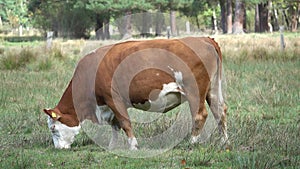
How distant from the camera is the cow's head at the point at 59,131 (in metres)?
6.73

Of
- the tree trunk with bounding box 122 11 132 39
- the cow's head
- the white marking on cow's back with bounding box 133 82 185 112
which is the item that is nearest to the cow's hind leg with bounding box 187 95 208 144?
the white marking on cow's back with bounding box 133 82 185 112

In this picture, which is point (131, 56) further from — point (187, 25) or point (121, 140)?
point (187, 25)

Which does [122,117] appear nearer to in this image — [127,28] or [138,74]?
[138,74]

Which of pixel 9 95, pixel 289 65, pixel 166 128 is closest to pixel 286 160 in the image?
pixel 166 128

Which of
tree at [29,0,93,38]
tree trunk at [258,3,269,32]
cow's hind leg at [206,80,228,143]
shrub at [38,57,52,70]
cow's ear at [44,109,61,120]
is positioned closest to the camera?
cow's ear at [44,109,61,120]

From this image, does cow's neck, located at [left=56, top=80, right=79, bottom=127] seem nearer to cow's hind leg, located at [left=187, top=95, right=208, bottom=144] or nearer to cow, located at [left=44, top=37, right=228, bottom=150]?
cow, located at [left=44, top=37, right=228, bottom=150]

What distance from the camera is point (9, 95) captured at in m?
11.2

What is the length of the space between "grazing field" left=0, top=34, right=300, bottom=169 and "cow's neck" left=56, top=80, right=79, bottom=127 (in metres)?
0.32

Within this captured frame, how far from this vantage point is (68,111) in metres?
6.90

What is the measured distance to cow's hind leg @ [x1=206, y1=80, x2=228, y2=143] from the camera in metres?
6.99

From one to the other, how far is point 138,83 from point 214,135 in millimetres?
1099

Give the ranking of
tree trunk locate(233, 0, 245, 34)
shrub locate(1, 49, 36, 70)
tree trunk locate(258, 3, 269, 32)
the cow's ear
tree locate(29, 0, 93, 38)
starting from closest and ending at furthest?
the cow's ear
shrub locate(1, 49, 36, 70)
tree locate(29, 0, 93, 38)
tree trunk locate(233, 0, 245, 34)
tree trunk locate(258, 3, 269, 32)

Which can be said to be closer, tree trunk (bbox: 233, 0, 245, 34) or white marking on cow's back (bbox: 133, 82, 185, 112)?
white marking on cow's back (bbox: 133, 82, 185, 112)

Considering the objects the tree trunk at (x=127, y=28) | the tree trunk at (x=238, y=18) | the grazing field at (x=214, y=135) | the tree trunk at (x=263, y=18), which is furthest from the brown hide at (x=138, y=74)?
the tree trunk at (x=263, y=18)
